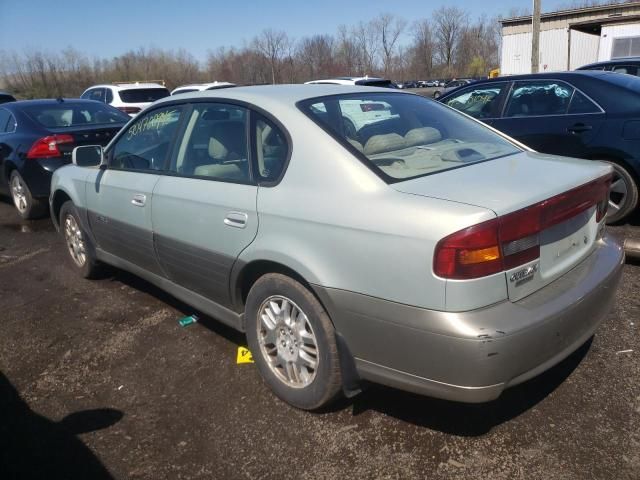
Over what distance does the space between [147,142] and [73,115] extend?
4.32 meters

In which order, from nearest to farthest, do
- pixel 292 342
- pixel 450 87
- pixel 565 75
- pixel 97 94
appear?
pixel 292 342 → pixel 565 75 → pixel 97 94 → pixel 450 87

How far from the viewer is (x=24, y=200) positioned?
7.30 m

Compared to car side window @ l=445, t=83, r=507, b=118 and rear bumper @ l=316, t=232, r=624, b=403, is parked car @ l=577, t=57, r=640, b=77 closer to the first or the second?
car side window @ l=445, t=83, r=507, b=118

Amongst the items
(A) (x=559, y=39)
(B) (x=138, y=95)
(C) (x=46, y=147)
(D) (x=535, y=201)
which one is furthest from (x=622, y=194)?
(A) (x=559, y=39)

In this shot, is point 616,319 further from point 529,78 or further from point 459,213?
point 529,78

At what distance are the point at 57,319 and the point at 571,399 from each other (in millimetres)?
3628

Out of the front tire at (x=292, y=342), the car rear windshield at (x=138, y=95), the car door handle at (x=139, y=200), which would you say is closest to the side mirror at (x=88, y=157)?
→ the car door handle at (x=139, y=200)

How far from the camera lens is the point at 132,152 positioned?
398 cm

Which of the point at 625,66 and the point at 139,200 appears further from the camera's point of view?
→ the point at 625,66

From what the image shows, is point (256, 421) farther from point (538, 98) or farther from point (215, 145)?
point (538, 98)

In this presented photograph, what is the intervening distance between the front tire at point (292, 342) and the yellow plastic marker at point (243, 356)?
39cm

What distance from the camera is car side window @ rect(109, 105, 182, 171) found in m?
3.60

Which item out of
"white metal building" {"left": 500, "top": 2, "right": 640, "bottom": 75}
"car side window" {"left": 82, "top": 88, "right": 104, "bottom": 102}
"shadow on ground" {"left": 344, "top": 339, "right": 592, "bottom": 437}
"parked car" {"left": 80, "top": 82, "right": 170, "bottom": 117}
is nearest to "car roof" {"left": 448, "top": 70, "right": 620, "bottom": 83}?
"shadow on ground" {"left": 344, "top": 339, "right": 592, "bottom": 437}

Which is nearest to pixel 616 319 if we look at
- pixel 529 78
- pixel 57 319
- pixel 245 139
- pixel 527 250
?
pixel 527 250
